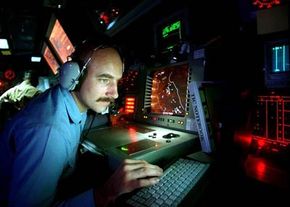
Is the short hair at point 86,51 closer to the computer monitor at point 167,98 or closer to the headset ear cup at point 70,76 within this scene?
the headset ear cup at point 70,76

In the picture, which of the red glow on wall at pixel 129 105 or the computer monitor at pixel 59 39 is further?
the computer monitor at pixel 59 39

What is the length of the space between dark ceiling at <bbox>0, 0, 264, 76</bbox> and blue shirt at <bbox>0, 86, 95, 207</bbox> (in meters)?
0.60

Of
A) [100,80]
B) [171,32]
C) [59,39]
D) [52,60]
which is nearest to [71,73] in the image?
[100,80]

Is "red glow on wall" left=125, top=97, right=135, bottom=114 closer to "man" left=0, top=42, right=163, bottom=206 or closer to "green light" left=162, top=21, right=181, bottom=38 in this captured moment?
"green light" left=162, top=21, right=181, bottom=38

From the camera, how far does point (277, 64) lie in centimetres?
114

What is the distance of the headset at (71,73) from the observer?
115 centimetres

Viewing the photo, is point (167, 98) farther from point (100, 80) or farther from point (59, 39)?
point (59, 39)

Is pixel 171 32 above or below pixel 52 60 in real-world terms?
below

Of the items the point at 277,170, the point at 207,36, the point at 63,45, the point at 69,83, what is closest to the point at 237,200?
the point at 277,170

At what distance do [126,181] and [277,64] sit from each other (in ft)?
3.27

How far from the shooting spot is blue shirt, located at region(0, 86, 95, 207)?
2.50ft

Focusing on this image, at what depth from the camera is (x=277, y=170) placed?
3.10ft

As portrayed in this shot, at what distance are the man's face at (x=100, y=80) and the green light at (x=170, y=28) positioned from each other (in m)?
1.07

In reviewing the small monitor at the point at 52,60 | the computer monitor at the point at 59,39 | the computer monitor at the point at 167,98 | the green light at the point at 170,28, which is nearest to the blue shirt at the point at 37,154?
the computer monitor at the point at 167,98
